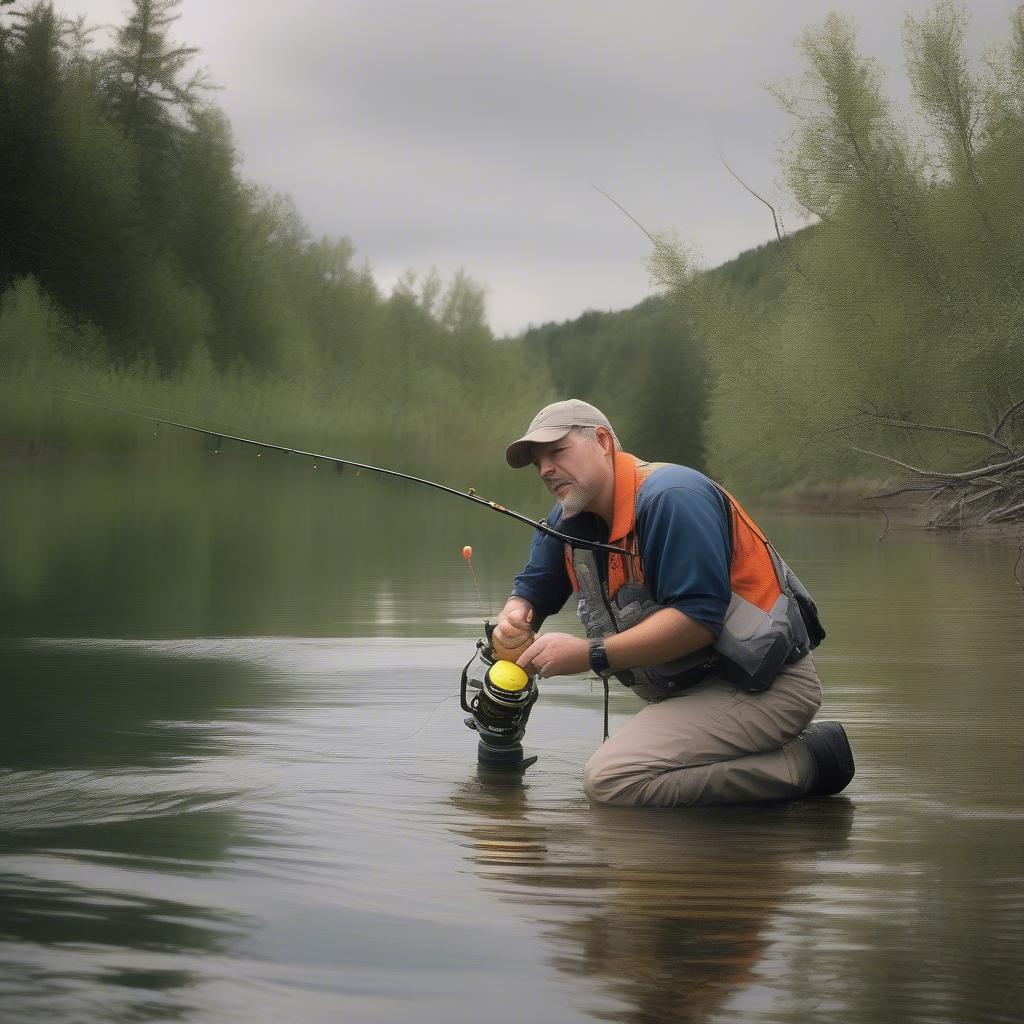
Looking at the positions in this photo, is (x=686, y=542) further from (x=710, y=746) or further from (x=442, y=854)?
(x=442, y=854)

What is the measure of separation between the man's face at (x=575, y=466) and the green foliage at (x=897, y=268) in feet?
48.9

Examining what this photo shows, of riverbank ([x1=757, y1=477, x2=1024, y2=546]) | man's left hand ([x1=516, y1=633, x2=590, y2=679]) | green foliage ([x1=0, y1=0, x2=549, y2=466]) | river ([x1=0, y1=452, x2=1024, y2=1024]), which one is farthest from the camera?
green foliage ([x1=0, y1=0, x2=549, y2=466])

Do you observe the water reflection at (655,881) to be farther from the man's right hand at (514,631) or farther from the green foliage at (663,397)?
the green foliage at (663,397)

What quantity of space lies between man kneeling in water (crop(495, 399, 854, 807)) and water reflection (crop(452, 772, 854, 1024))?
11 cm

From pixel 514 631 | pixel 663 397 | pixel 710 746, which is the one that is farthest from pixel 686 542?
pixel 663 397

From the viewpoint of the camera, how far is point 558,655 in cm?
393

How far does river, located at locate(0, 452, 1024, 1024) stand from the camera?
2658 millimetres

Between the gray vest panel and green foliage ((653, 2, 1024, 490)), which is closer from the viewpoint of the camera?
the gray vest panel

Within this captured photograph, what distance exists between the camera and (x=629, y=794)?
4.09m

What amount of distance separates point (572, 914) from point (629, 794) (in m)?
1.01

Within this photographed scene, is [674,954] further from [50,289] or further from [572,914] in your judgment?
[50,289]

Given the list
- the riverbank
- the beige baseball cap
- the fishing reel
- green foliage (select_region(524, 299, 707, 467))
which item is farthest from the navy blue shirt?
green foliage (select_region(524, 299, 707, 467))

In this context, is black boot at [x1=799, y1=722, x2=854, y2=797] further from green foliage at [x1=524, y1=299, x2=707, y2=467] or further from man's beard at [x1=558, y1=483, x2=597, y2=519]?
green foliage at [x1=524, y1=299, x2=707, y2=467]

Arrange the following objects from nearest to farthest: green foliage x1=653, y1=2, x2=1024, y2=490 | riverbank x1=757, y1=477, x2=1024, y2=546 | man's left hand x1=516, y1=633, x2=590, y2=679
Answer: man's left hand x1=516, y1=633, x2=590, y2=679 → green foliage x1=653, y1=2, x2=1024, y2=490 → riverbank x1=757, y1=477, x2=1024, y2=546
